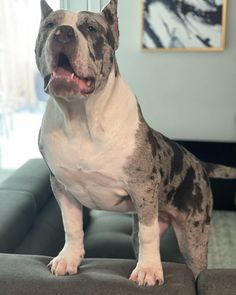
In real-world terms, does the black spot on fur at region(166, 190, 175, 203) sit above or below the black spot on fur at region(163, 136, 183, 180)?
below

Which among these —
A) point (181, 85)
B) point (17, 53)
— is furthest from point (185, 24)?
point (17, 53)

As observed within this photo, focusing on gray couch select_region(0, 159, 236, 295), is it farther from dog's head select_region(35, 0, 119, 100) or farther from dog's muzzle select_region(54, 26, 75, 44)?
dog's muzzle select_region(54, 26, 75, 44)

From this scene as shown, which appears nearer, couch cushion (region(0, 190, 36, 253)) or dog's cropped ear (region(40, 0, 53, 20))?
dog's cropped ear (region(40, 0, 53, 20))

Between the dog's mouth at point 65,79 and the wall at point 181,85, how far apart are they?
8.11ft

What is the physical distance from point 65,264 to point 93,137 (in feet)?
1.10

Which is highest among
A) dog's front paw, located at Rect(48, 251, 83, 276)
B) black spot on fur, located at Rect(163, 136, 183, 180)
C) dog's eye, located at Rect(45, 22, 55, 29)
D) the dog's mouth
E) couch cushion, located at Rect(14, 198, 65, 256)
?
dog's eye, located at Rect(45, 22, 55, 29)

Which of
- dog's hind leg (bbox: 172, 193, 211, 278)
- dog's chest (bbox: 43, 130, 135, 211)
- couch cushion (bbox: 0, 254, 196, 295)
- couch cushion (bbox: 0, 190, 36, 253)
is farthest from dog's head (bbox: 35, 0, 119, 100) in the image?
couch cushion (bbox: 0, 190, 36, 253)

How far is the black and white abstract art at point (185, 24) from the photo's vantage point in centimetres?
341

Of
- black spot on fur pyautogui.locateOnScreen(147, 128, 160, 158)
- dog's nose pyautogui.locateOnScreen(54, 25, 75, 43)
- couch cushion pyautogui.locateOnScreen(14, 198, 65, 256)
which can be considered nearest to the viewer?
dog's nose pyautogui.locateOnScreen(54, 25, 75, 43)

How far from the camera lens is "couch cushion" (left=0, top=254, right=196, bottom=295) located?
1.13m

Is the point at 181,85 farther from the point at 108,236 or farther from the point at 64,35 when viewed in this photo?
the point at 64,35

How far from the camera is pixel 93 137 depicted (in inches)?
49.4

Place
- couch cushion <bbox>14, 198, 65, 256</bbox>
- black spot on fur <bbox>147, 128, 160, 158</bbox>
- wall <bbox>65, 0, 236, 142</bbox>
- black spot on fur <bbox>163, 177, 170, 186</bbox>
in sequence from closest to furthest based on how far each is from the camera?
black spot on fur <bbox>147, 128, 160, 158</bbox> < black spot on fur <bbox>163, 177, 170, 186</bbox> < couch cushion <bbox>14, 198, 65, 256</bbox> < wall <bbox>65, 0, 236, 142</bbox>

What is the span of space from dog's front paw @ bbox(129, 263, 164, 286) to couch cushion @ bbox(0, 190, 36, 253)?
629 mm
